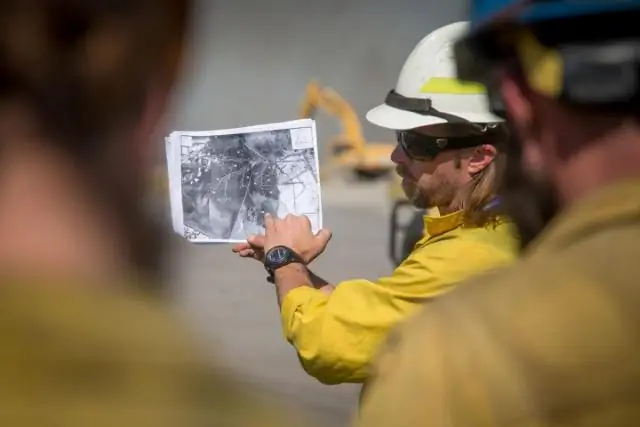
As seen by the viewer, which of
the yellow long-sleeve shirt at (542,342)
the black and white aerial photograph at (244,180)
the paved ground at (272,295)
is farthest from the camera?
the paved ground at (272,295)

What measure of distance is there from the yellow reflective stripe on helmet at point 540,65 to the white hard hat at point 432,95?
1.12 metres

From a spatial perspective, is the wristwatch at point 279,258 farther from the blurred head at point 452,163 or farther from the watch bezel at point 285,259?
the blurred head at point 452,163

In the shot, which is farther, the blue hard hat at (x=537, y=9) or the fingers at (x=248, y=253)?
the fingers at (x=248, y=253)

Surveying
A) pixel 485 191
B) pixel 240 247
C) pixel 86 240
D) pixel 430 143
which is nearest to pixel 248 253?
pixel 240 247

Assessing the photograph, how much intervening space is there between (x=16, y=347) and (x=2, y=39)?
7.8 inches

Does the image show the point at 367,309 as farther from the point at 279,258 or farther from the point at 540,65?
the point at 540,65

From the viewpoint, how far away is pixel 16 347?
0.65 m

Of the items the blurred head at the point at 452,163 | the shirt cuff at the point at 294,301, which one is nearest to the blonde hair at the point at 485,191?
the blurred head at the point at 452,163

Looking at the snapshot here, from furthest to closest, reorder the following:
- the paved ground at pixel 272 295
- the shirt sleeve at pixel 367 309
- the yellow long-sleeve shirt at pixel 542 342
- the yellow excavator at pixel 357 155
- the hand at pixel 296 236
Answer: the yellow excavator at pixel 357 155, the paved ground at pixel 272 295, the hand at pixel 296 236, the shirt sleeve at pixel 367 309, the yellow long-sleeve shirt at pixel 542 342

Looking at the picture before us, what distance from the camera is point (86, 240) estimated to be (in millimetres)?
699

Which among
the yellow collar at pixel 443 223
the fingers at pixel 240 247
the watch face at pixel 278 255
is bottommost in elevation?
the fingers at pixel 240 247

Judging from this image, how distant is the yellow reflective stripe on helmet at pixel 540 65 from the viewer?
47.6 inches

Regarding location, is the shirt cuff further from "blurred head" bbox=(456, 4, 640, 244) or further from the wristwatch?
"blurred head" bbox=(456, 4, 640, 244)

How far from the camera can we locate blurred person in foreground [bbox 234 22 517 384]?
2090mm
